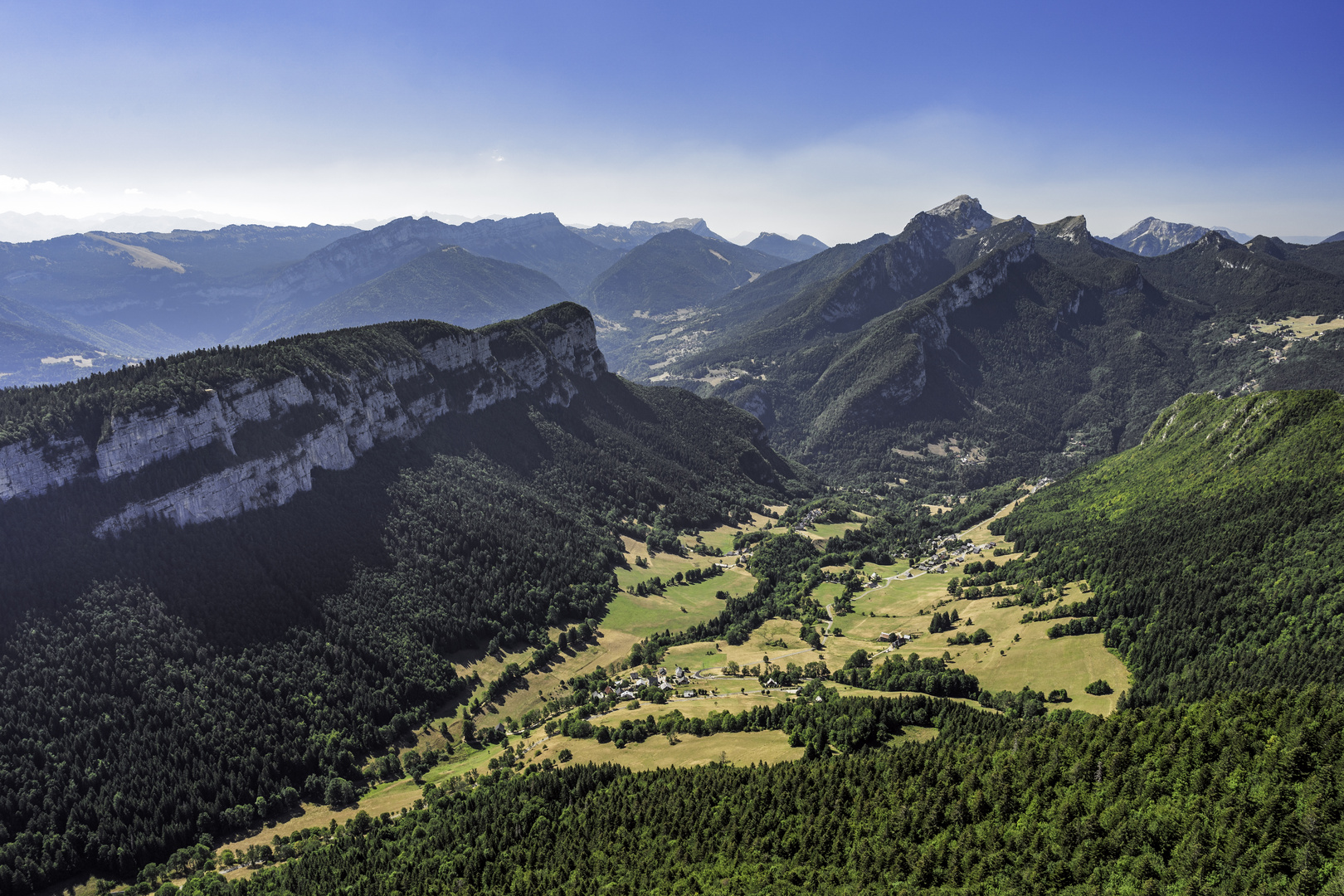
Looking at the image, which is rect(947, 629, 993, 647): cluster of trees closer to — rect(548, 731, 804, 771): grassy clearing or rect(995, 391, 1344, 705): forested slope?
rect(995, 391, 1344, 705): forested slope

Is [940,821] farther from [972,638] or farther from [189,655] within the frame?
[189,655]

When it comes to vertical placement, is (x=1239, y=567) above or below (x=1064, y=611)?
above

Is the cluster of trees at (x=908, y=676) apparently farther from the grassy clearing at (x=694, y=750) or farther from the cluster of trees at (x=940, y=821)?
the grassy clearing at (x=694, y=750)

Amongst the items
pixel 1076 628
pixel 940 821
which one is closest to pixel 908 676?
pixel 1076 628

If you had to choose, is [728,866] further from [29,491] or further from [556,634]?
[29,491]

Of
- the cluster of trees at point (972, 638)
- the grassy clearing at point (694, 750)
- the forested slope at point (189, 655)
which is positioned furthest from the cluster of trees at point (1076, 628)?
the forested slope at point (189, 655)

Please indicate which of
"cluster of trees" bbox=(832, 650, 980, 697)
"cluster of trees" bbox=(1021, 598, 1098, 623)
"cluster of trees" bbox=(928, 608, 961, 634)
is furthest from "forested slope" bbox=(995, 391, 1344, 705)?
"cluster of trees" bbox=(832, 650, 980, 697)
